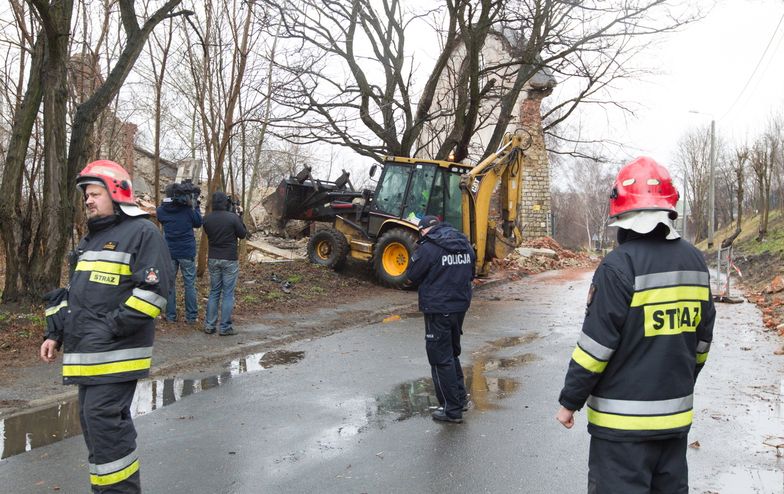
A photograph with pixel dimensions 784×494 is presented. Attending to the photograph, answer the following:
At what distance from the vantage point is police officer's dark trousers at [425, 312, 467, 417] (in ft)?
19.5

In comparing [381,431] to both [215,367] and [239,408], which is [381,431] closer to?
[239,408]

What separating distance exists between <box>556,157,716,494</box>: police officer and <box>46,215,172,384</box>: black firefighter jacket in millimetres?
2323

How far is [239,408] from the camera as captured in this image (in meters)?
6.30

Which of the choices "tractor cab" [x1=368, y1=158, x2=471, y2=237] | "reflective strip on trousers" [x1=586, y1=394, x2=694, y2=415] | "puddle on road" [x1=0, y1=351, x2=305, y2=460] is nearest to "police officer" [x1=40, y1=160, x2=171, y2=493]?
"puddle on road" [x1=0, y1=351, x2=305, y2=460]

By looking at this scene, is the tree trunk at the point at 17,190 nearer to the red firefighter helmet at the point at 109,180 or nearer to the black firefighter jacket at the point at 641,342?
the red firefighter helmet at the point at 109,180

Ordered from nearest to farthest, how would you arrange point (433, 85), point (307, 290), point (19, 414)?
point (19, 414)
point (307, 290)
point (433, 85)

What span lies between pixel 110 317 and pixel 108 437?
0.65 m

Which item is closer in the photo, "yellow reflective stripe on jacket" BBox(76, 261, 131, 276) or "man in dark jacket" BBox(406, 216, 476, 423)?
"yellow reflective stripe on jacket" BBox(76, 261, 131, 276)

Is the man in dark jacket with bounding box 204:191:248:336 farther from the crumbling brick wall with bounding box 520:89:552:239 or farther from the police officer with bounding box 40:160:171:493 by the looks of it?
the crumbling brick wall with bounding box 520:89:552:239

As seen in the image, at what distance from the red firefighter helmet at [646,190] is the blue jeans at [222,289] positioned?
7.19 metres

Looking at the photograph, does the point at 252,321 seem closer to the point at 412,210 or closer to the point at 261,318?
the point at 261,318

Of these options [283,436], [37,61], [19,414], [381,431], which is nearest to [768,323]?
[381,431]

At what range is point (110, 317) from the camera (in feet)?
12.2

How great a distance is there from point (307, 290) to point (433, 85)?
7.47m
